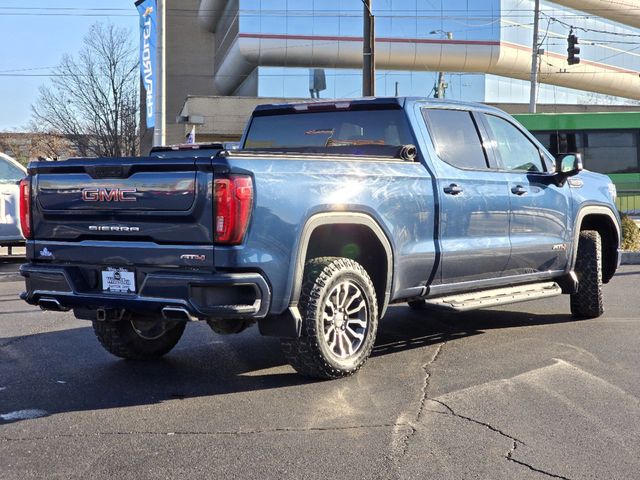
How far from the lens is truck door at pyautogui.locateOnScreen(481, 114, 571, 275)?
7.11 meters

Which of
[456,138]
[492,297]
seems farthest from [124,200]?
[492,297]

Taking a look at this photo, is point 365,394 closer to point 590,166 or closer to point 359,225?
point 359,225

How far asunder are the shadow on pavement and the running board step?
0.58 meters

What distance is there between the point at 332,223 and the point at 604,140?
2428 cm

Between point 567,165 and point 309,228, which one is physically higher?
point 567,165

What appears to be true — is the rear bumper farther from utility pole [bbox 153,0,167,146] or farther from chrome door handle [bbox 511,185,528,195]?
utility pole [bbox 153,0,167,146]

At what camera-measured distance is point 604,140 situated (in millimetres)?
27562

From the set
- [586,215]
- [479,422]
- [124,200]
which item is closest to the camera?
[479,422]

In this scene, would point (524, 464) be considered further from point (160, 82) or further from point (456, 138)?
point (160, 82)

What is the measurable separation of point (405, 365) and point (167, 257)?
211 centimetres

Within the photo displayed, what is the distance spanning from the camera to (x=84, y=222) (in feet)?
17.5

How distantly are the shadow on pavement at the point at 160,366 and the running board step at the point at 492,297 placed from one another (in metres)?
0.58

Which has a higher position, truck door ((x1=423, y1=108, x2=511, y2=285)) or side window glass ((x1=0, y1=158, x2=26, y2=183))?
side window glass ((x1=0, y1=158, x2=26, y2=183))

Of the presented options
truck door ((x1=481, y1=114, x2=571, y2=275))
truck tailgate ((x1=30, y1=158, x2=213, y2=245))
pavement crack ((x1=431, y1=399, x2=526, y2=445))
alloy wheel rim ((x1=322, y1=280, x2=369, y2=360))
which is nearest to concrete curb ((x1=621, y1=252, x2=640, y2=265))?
truck door ((x1=481, y1=114, x2=571, y2=275))
